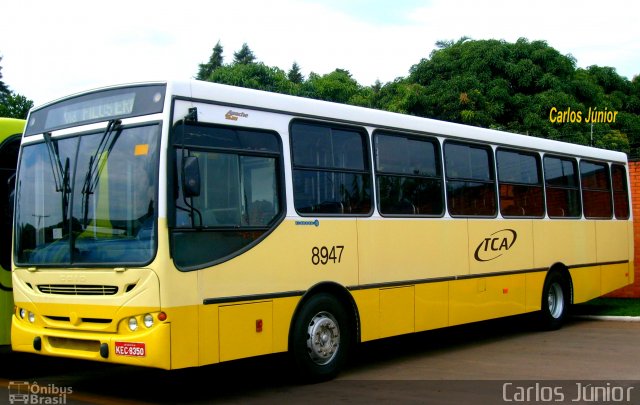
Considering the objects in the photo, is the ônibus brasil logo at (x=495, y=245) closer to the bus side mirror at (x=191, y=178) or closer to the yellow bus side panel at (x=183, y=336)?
the yellow bus side panel at (x=183, y=336)

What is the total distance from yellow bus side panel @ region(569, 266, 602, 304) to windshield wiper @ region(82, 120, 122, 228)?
9272 millimetres

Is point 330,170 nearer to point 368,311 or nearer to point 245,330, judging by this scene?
point 368,311

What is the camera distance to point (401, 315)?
33.2 ft

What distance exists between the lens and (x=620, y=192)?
16109mm

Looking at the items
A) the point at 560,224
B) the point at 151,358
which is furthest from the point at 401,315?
the point at 560,224

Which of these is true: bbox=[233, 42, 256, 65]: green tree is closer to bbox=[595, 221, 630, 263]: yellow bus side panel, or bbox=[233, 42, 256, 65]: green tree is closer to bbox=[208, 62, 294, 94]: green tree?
bbox=[208, 62, 294, 94]: green tree

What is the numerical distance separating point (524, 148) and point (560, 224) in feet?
5.49

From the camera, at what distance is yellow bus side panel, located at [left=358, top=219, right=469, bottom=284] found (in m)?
9.74

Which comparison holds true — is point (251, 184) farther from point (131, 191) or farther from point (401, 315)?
point (401, 315)

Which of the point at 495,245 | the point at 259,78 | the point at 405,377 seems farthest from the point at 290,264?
the point at 259,78

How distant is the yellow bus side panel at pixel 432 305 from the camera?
1048 cm

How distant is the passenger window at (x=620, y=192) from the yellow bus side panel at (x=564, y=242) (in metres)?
1.38

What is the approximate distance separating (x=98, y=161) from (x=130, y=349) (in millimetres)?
1896

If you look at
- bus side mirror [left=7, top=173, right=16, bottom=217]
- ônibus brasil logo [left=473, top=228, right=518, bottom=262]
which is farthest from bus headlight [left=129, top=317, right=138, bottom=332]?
ônibus brasil logo [left=473, top=228, right=518, bottom=262]
